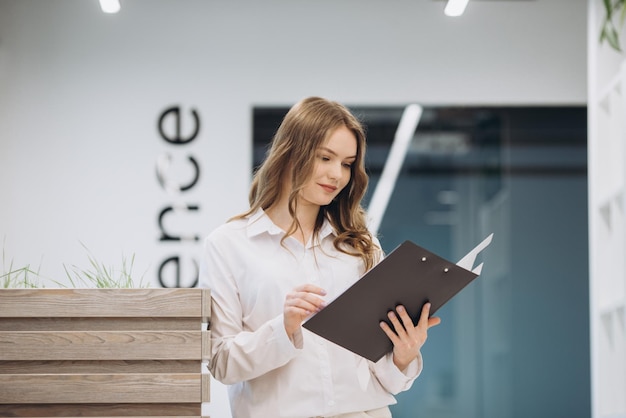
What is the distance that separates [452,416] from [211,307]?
8.97 ft

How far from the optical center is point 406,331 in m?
2.10

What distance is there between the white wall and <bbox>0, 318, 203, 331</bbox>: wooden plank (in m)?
2.62

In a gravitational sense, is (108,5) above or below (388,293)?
above

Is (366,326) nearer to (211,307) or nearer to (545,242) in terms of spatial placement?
(211,307)

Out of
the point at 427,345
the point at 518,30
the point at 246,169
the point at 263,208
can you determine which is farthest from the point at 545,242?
the point at 263,208

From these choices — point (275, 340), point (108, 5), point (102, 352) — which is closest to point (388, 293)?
point (275, 340)

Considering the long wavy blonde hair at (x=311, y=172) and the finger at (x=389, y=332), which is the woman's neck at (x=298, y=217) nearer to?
the long wavy blonde hair at (x=311, y=172)

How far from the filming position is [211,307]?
215 centimetres

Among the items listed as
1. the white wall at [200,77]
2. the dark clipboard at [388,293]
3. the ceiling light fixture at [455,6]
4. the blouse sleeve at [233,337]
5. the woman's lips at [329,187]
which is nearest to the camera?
the dark clipboard at [388,293]

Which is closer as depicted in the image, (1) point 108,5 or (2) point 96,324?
(2) point 96,324

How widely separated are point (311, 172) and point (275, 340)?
1.42 ft

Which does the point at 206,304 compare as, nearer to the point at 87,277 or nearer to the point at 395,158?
the point at 87,277

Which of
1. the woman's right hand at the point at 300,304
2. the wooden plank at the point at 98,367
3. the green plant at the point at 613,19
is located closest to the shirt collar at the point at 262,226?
the woman's right hand at the point at 300,304

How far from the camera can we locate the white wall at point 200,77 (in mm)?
4656
